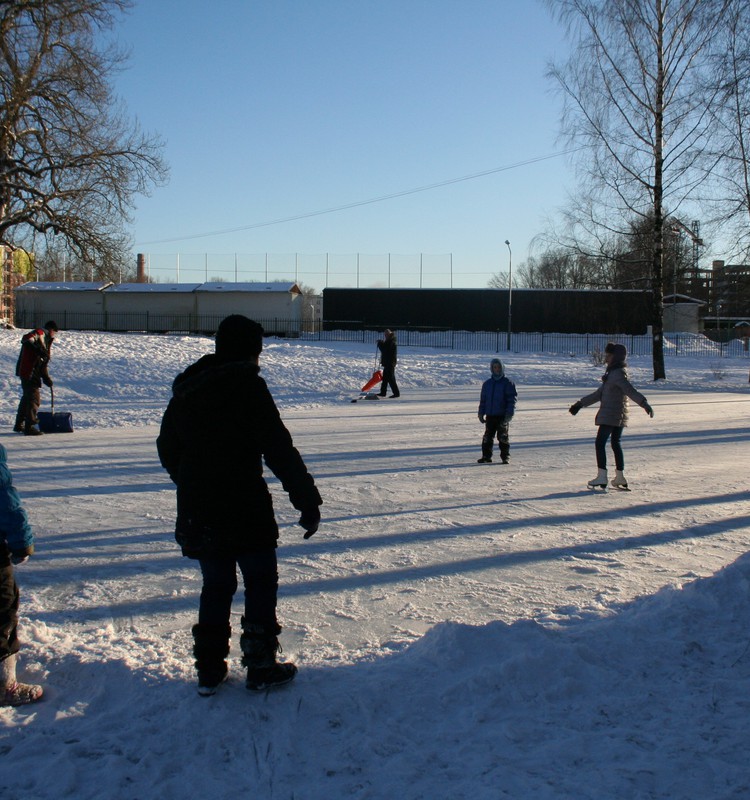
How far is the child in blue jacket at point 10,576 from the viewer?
3.42 metres

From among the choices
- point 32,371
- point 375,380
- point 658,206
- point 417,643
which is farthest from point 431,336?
point 417,643

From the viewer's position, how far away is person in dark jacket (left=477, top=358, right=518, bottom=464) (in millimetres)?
10375

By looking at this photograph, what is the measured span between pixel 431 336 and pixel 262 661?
137 feet

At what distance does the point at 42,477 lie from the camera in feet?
29.8

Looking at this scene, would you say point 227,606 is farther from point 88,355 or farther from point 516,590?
point 88,355

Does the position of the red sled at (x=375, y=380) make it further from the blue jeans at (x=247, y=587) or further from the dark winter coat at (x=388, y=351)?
the blue jeans at (x=247, y=587)

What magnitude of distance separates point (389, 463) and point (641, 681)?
22.7 ft

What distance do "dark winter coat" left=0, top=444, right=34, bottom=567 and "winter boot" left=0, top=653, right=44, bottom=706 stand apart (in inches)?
20.4

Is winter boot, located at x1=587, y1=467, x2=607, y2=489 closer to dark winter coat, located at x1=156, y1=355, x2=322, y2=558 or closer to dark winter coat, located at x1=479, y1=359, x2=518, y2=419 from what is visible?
dark winter coat, located at x1=479, y1=359, x2=518, y2=419

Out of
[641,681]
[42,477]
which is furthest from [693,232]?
[641,681]

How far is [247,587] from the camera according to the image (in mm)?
3604

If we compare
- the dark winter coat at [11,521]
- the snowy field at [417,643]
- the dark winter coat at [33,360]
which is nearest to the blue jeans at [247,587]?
the snowy field at [417,643]

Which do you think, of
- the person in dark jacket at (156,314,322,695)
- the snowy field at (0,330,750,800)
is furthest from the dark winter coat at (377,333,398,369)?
the person in dark jacket at (156,314,322,695)

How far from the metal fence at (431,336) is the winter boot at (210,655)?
36.2 m
